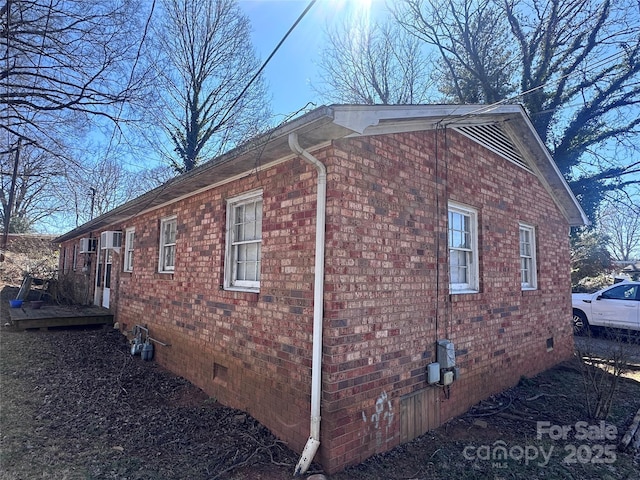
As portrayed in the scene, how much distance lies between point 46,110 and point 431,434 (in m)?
11.8

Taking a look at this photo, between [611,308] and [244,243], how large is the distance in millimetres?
11309

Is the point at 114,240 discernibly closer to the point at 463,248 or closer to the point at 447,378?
the point at 463,248

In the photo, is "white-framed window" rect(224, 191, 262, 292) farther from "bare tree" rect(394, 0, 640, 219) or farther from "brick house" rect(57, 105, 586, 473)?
"bare tree" rect(394, 0, 640, 219)

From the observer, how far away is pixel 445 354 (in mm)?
4680

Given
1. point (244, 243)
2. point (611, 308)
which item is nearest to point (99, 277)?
point (244, 243)

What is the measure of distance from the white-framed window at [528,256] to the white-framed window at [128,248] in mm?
9016

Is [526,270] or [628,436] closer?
[628,436]

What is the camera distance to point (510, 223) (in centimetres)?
661

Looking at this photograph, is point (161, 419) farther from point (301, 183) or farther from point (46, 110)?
point (46, 110)

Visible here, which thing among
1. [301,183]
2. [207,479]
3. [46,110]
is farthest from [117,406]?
[46,110]

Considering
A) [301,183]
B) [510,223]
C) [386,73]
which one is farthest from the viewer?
[386,73]

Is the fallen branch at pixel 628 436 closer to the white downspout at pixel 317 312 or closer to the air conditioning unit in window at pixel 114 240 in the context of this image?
the white downspout at pixel 317 312

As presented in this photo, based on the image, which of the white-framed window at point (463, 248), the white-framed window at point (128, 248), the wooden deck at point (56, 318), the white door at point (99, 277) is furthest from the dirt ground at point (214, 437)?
the white door at point (99, 277)

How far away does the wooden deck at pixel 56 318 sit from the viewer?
9688 millimetres
